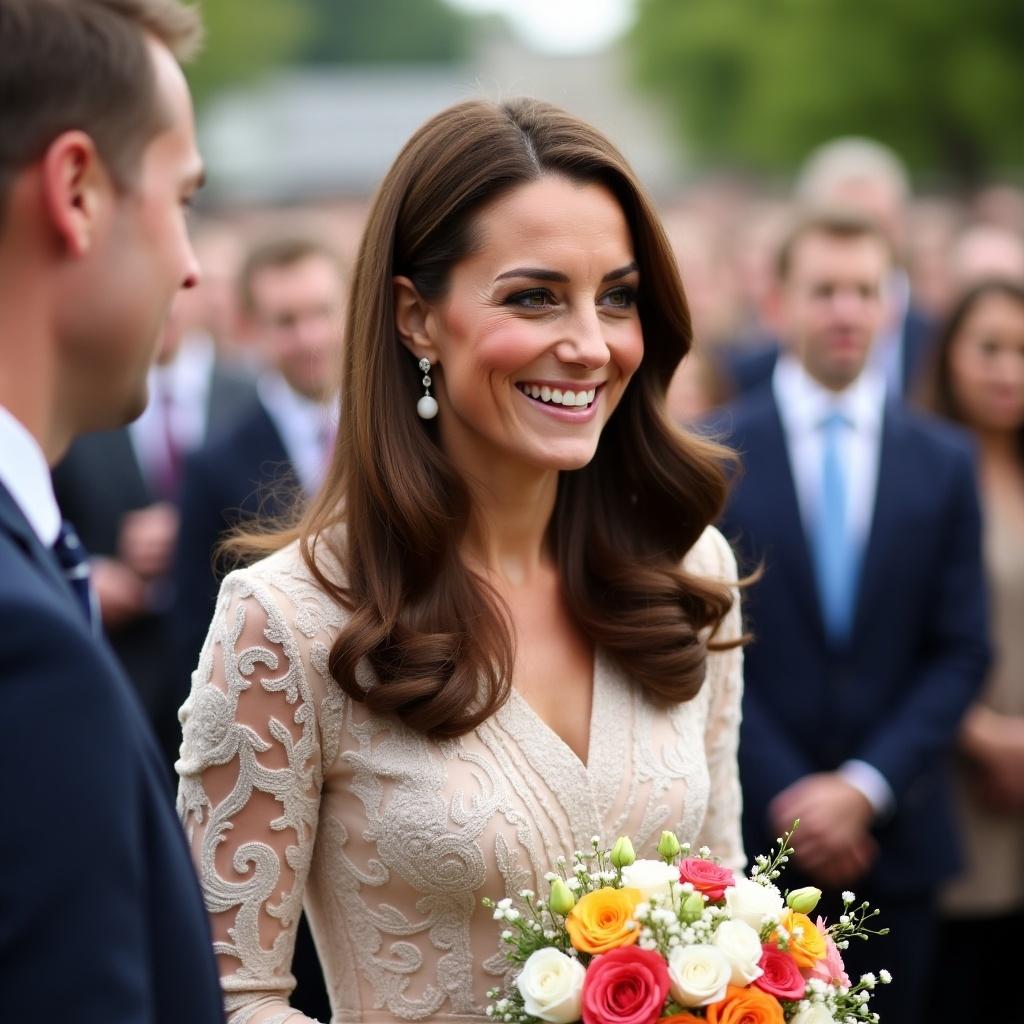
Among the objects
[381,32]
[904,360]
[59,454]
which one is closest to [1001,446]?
[904,360]

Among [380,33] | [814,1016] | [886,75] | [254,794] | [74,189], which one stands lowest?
[814,1016]

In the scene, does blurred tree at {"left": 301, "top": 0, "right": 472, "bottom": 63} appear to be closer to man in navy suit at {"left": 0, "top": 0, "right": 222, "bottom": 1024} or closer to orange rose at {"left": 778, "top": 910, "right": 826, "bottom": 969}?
orange rose at {"left": 778, "top": 910, "right": 826, "bottom": 969}

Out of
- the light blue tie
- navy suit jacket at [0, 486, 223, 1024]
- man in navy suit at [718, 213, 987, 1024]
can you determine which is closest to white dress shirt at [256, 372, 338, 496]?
man in navy suit at [718, 213, 987, 1024]

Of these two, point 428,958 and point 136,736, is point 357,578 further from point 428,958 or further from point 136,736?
point 136,736

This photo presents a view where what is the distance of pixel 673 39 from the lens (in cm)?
5022

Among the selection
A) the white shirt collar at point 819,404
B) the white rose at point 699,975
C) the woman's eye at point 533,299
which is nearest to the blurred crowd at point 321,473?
the white shirt collar at point 819,404

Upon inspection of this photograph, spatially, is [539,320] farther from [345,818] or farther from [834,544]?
[834,544]

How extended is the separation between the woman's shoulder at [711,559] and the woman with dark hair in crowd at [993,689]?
2655 millimetres

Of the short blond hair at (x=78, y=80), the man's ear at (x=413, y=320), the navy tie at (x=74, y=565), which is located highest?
the short blond hair at (x=78, y=80)

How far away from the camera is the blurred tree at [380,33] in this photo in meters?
117

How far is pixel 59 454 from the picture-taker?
1.90 m

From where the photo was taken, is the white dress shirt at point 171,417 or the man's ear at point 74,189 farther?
the white dress shirt at point 171,417

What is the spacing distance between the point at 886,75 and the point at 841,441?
107 ft

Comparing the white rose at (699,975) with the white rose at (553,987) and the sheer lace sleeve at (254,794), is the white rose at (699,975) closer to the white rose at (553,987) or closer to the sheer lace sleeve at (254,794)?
the white rose at (553,987)
